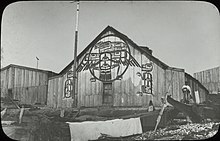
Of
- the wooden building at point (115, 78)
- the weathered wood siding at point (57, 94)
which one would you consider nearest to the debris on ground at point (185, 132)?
the wooden building at point (115, 78)

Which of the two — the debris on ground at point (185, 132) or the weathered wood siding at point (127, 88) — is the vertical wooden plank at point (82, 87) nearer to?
the weathered wood siding at point (127, 88)

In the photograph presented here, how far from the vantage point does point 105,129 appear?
722cm

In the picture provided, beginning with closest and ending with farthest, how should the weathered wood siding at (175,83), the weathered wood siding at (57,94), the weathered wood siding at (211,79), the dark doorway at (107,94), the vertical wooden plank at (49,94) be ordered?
the weathered wood siding at (211,79) < the weathered wood siding at (175,83) < the dark doorway at (107,94) < the weathered wood siding at (57,94) < the vertical wooden plank at (49,94)

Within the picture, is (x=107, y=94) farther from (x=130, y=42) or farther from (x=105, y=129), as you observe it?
(x=130, y=42)

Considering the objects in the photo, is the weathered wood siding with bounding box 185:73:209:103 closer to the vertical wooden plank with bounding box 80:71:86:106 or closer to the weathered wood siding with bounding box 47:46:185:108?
the weathered wood siding with bounding box 47:46:185:108

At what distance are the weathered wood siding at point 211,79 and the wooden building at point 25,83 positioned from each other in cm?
300

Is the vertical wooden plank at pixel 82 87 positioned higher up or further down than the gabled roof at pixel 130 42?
further down

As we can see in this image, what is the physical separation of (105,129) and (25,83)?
2006 mm

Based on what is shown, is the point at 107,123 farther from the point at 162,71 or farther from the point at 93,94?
the point at 162,71

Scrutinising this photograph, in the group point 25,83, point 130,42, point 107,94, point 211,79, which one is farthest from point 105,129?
point 211,79

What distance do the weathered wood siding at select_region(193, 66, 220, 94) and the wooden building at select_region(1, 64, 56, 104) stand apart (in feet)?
9.85

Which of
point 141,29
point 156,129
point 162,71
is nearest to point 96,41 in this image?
point 141,29

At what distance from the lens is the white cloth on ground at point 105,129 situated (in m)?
7.15

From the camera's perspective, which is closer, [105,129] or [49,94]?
[105,129]
